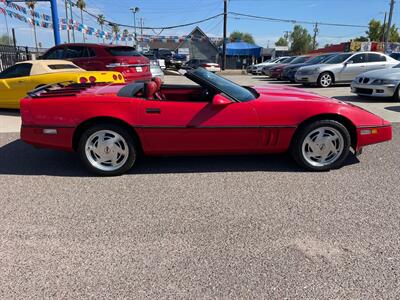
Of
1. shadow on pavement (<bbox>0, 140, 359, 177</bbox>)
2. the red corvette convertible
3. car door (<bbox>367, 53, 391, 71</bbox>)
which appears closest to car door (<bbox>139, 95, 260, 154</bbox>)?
the red corvette convertible

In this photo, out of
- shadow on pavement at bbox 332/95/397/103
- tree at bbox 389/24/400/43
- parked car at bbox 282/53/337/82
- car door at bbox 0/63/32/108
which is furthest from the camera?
tree at bbox 389/24/400/43

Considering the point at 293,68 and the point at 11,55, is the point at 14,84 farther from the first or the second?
the point at 293,68

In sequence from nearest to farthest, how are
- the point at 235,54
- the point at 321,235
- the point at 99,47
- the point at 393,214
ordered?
the point at 321,235 < the point at 393,214 < the point at 99,47 < the point at 235,54

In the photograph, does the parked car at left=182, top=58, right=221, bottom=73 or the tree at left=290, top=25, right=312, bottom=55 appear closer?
the parked car at left=182, top=58, right=221, bottom=73

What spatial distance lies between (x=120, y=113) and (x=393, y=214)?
2.92 metres

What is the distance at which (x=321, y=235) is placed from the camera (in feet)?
8.77

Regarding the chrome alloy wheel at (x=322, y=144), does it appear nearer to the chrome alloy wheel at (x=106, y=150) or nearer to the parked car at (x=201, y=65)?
the parked car at (x=201, y=65)

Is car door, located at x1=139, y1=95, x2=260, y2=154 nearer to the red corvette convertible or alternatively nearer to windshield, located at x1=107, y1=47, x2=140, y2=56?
the red corvette convertible

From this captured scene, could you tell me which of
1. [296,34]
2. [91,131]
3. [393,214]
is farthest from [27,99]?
[296,34]

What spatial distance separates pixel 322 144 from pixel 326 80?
10280 millimetres

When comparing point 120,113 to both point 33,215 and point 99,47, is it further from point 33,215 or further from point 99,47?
point 99,47

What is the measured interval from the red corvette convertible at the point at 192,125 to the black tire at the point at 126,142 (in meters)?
0.01

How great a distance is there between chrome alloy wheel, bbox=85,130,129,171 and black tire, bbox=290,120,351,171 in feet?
6.56

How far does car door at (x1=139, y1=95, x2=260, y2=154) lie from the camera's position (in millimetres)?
3756
